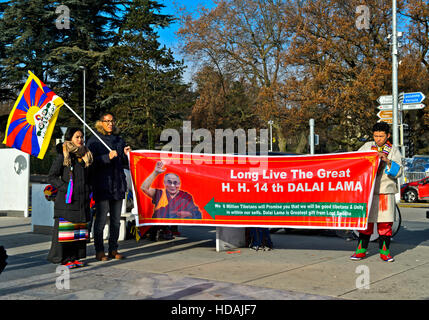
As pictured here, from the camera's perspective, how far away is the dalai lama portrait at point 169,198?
7.66 metres

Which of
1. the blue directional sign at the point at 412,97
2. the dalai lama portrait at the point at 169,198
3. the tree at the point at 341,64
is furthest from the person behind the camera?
the tree at the point at 341,64

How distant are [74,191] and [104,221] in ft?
2.68

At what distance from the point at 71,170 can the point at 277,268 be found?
2900 mm

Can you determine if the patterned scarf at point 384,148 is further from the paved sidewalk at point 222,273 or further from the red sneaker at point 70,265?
the red sneaker at point 70,265

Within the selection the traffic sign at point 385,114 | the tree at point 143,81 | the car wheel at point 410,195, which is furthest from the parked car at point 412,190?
the tree at point 143,81

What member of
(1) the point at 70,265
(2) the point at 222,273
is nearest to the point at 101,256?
(1) the point at 70,265

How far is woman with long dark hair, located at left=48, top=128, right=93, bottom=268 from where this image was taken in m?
6.42

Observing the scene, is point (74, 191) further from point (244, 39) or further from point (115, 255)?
point (244, 39)

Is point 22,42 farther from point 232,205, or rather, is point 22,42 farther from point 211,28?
point 232,205

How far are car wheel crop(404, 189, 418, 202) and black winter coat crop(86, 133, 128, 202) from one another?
56.9ft

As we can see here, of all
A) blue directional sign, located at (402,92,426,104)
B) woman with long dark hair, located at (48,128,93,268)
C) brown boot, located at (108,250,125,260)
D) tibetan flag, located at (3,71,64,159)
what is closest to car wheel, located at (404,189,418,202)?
blue directional sign, located at (402,92,426,104)

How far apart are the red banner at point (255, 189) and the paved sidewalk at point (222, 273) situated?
1.89ft

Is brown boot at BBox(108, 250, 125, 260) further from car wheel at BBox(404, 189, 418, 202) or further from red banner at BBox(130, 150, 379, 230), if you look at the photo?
car wheel at BBox(404, 189, 418, 202)

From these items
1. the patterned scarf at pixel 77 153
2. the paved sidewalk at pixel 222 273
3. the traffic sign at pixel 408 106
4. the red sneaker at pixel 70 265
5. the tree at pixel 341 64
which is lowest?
the paved sidewalk at pixel 222 273
